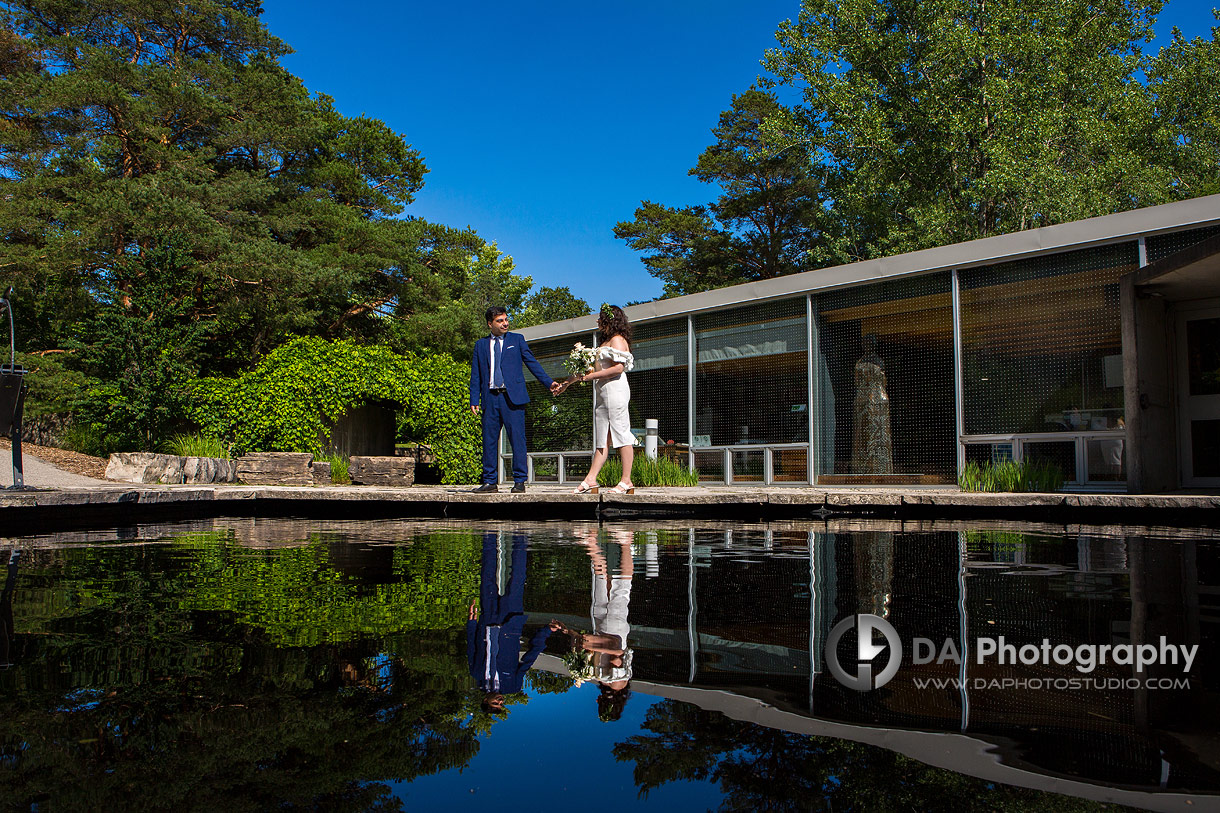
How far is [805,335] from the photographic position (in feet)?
34.8

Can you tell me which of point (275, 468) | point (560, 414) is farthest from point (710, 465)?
point (275, 468)

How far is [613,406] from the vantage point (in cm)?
802

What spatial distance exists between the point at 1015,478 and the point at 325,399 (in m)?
10.8

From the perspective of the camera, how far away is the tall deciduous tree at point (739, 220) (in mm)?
28078

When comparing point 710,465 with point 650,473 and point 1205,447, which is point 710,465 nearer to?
point 650,473

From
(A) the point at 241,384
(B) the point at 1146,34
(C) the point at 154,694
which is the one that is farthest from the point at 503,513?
(B) the point at 1146,34

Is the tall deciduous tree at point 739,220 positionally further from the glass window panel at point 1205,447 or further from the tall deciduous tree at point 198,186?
the glass window panel at point 1205,447

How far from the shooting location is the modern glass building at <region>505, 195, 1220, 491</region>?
7.70 meters

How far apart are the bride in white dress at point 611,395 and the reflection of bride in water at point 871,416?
11.4 ft

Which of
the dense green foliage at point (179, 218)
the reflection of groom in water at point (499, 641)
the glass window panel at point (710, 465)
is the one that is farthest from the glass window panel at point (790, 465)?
the reflection of groom in water at point (499, 641)

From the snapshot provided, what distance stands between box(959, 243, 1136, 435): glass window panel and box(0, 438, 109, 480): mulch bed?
13.4 m

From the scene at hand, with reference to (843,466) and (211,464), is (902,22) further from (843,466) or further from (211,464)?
(211,464)

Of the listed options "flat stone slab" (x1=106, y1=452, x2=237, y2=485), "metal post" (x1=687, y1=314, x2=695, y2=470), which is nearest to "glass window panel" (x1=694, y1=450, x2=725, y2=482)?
"metal post" (x1=687, y1=314, x2=695, y2=470)

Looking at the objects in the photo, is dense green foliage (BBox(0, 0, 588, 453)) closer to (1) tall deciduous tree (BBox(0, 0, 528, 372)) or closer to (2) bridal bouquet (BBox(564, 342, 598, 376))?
(1) tall deciduous tree (BBox(0, 0, 528, 372))
